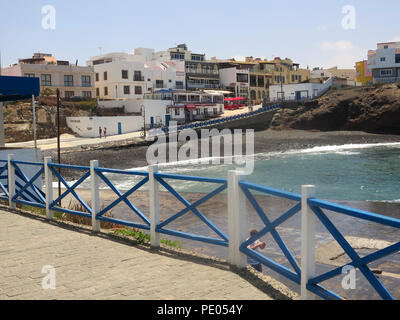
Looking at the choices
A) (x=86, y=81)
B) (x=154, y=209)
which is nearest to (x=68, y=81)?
(x=86, y=81)

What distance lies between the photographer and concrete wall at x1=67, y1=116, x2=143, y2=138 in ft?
190

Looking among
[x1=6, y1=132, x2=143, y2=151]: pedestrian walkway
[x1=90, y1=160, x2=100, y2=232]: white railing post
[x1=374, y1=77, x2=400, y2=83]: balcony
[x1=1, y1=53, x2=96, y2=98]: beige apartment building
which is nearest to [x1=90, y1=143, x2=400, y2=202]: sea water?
[x1=6, y1=132, x2=143, y2=151]: pedestrian walkway

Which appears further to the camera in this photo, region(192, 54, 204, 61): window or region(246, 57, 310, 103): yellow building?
region(246, 57, 310, 103): yellow building

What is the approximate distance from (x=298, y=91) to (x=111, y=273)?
79966mm

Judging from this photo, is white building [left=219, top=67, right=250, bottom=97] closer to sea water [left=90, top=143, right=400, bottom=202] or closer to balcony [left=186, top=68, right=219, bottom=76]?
balcony [left=186, top=68, right=219, bottom=76]

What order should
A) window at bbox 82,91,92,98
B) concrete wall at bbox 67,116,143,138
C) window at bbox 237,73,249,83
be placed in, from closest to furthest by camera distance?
concrete wall at bbox 67,116,143,138 → window at bbox 82,91,92,98 → window at bbox 237,73,249,83

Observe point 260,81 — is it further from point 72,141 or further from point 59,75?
point 72,141

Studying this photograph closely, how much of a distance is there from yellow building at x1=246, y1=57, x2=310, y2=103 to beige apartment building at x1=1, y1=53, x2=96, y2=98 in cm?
3801

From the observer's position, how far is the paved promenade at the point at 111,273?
548 centimetres

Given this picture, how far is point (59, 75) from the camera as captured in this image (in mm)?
65938

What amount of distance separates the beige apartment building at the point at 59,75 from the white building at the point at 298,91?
35189mm
